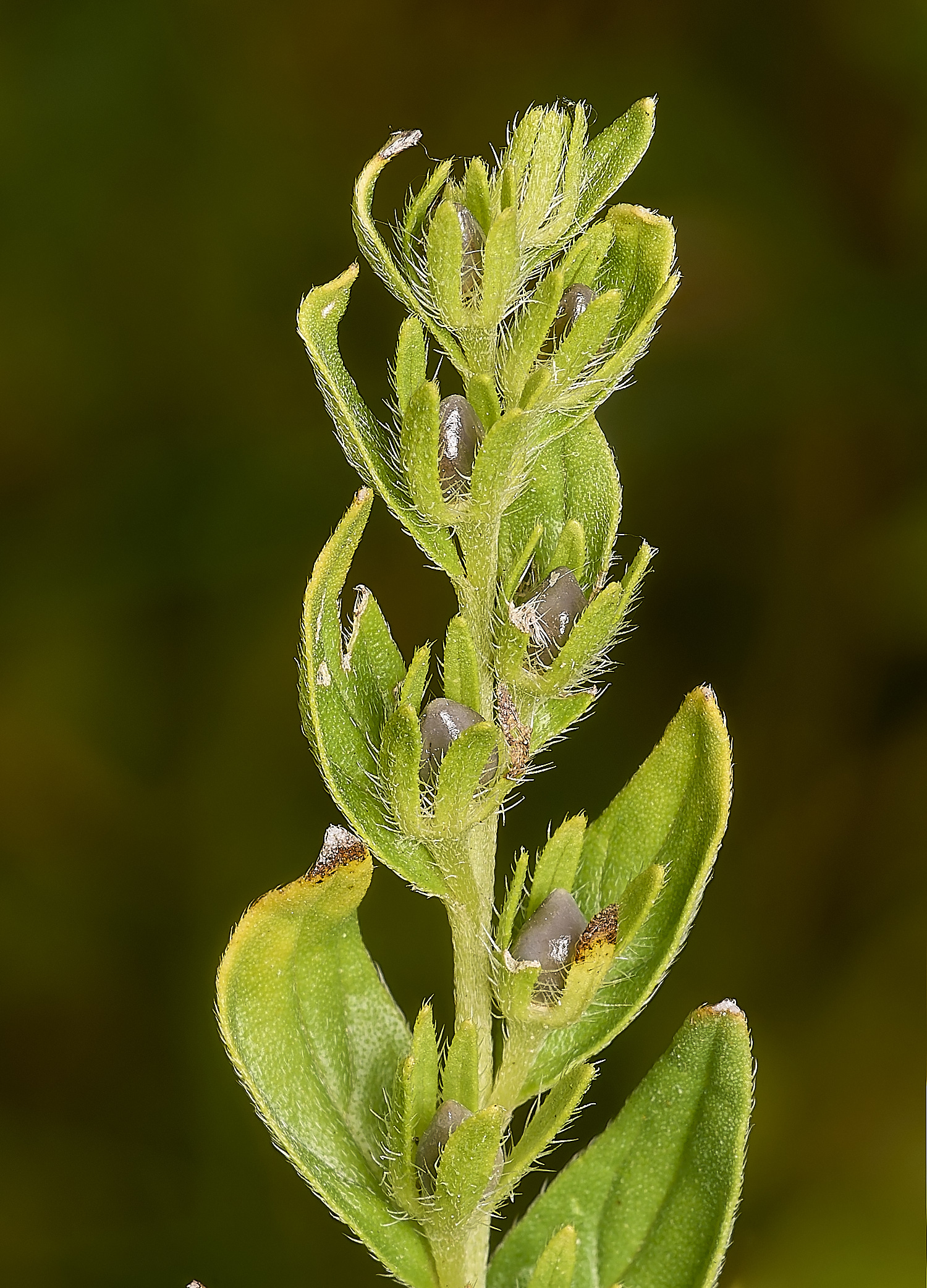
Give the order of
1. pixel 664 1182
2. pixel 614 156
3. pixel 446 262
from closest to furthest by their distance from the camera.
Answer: pixel 446 262 → pixel 614 156 → pixel 664 1182

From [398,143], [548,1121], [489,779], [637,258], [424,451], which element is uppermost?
[398,143]

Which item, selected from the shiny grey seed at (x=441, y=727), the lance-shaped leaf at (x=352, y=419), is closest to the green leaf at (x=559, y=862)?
the shiny grey seed at (x=441, y=727)

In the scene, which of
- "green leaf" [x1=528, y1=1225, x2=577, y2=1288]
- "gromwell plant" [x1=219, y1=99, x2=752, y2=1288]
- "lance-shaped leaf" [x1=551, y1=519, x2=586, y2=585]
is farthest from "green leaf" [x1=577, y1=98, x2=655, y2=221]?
"green leaf" [x1=528, y1=1225, x2=577, y2=1288]

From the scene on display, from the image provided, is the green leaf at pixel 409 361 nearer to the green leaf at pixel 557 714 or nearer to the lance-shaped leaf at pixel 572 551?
the lance-shaped leaf at pixel 572 551

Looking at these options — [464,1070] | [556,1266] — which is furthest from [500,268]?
[556,1266]

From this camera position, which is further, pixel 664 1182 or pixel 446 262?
pixel 664 1182

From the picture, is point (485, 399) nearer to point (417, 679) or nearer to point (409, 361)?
point (409, 361)
